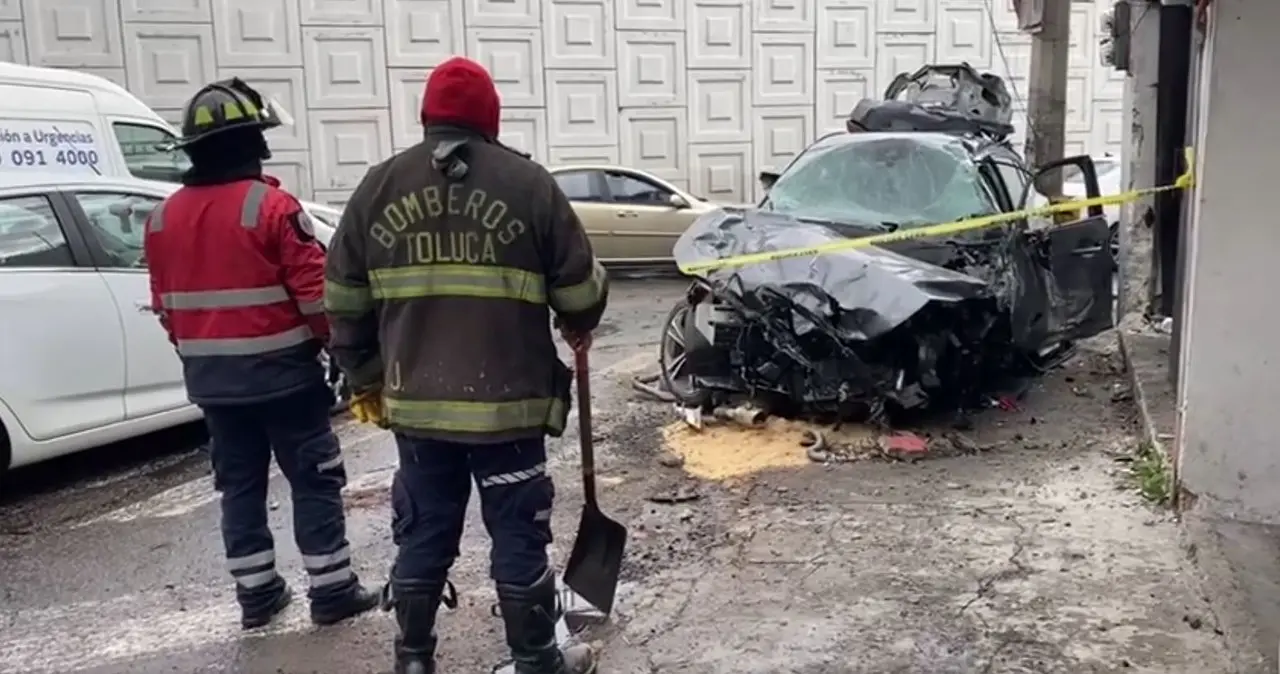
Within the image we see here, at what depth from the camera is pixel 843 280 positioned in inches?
236

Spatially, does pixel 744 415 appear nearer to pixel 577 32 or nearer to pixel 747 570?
pixel 747 570

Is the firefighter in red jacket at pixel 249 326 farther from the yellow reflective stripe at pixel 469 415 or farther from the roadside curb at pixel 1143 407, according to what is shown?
the roadside curb at pixel 1143 407

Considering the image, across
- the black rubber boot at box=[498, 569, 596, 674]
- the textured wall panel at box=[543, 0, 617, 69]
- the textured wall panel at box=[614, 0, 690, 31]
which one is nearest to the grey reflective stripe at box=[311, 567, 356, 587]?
the black rubber boot at box=[498, 569, 596, 674]

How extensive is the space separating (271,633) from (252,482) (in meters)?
0.53

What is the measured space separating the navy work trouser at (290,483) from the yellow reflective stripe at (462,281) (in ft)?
2.91

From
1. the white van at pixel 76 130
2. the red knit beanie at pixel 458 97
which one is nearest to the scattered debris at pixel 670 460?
the red knit beanie at pixel 458 97

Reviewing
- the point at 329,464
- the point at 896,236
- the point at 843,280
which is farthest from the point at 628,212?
the point at 329,464

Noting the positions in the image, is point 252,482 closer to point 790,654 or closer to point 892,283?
point 790,654

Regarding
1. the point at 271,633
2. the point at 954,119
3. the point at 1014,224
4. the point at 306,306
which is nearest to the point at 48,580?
the point at 271,633

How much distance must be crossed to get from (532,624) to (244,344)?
4.44 feet

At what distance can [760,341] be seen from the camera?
627 centimetres

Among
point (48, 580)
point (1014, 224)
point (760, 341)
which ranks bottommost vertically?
point (48, 580)

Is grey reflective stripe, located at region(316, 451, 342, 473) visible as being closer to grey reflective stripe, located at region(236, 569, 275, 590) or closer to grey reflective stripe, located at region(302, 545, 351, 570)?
grey reflective stripe, located at region(302, 545, 351, 570)

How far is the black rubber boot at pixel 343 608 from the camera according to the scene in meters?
4.12
